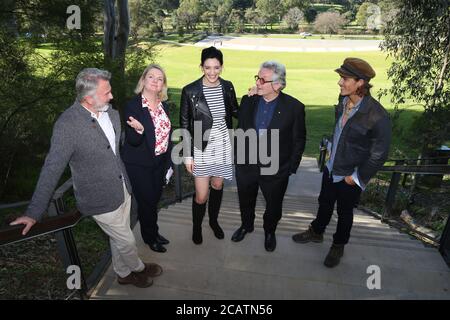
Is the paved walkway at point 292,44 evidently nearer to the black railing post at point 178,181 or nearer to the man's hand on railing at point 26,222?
the black railing post at point 178,181

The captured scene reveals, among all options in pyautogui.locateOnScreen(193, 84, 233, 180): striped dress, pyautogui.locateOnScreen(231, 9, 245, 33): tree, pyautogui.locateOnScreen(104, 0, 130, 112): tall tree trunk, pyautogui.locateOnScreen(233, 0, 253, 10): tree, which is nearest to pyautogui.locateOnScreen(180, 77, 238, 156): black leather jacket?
pyautogui.locateOnScreen(193, 84, 233, 180): striped dress

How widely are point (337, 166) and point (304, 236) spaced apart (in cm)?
83

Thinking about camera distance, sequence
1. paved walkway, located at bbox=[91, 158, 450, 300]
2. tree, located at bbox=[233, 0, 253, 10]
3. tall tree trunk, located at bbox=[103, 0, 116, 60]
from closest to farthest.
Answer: paved walkway, located at bbox=[91, 158, 450, 300] < tall tree trunk, located at bbox=[103, 0, 116, 60] < tree, located at bbox=[233, 0, 253, 10]

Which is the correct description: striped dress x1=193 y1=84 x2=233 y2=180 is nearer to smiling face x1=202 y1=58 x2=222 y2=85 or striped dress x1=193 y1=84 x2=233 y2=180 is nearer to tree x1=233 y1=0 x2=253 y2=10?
smiling face x1=202 y1=58 x2=222 y2=85

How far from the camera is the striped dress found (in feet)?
9.84

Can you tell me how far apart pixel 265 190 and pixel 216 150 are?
1.87 feet

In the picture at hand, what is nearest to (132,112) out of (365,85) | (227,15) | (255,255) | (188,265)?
(188,265)

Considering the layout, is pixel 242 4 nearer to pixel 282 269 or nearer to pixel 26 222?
pixel 282 269

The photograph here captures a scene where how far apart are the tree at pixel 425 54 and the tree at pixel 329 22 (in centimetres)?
5962

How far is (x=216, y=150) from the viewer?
3066mm

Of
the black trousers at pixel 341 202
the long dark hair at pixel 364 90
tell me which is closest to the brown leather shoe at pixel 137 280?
the black trousers at pixel 341 202

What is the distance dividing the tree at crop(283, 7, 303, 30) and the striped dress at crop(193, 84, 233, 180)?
69.4 metres

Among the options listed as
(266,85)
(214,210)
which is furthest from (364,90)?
(214,210)
